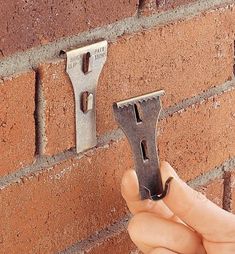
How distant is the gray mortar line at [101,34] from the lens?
2.47ft

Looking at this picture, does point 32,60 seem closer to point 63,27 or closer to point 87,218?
point 63,27

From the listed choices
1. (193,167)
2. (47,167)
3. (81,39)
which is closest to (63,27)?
(81,39)

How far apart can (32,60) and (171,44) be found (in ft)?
0.65

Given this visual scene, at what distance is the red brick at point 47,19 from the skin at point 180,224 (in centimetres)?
15

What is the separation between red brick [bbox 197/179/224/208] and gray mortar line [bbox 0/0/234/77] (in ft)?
0.73

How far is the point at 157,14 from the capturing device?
89 centimetres

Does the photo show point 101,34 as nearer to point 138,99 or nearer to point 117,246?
point 138,99

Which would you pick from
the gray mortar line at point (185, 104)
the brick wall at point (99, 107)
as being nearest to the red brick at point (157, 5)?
the brick wall at point (99, 107)

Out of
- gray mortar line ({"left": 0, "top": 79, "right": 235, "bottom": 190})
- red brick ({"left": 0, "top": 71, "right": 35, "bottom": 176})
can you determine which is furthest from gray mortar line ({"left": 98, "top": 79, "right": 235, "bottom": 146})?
red brick ({"left": 0, "top": 71, "right": 35, "bottom": 176})

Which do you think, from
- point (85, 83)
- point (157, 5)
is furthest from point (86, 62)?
point (157, 5)

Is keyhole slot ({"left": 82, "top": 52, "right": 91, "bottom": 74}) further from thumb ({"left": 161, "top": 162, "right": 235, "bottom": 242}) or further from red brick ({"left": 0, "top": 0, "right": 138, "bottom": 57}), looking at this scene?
thumb ({"left": 161, "top": 162, "right": 235, "bottom": 242})

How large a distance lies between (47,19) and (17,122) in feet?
0.32

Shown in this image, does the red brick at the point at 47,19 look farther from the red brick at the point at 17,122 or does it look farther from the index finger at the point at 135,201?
the index finger at the point at 135,201

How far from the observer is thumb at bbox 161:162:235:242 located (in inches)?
31.7
